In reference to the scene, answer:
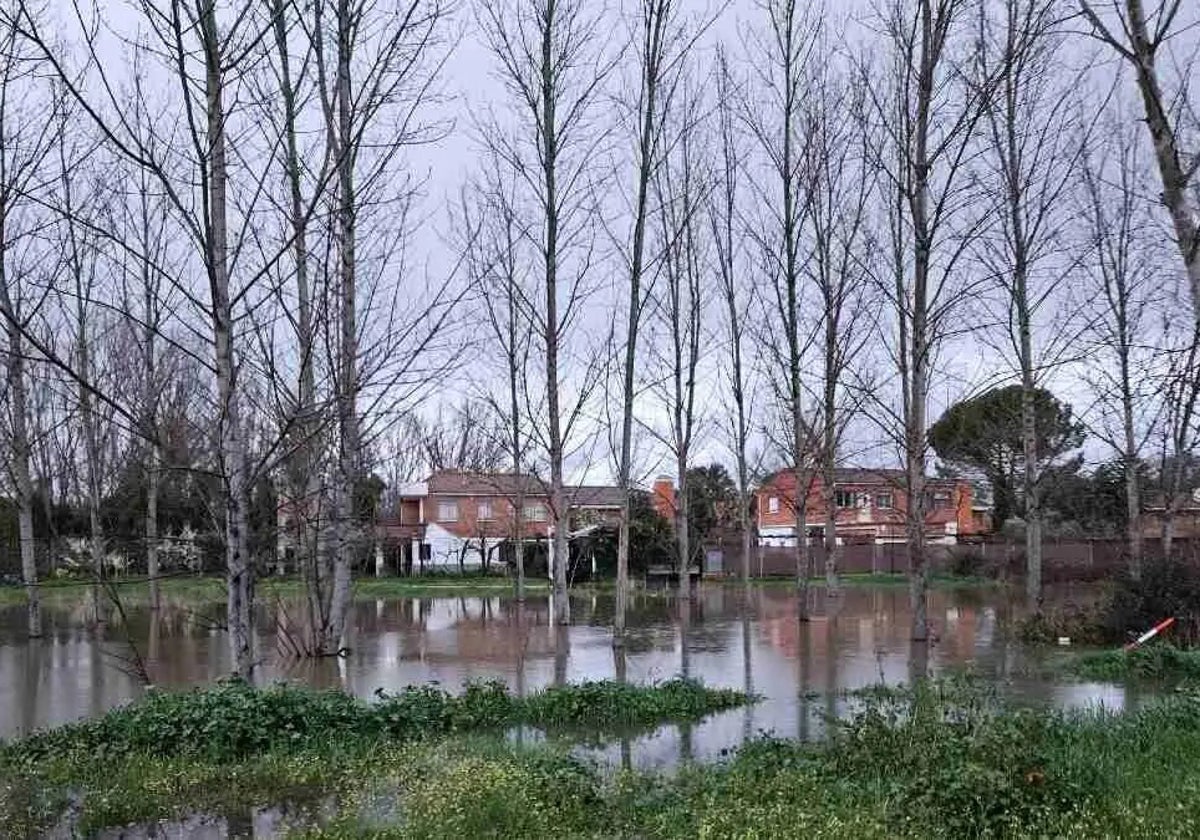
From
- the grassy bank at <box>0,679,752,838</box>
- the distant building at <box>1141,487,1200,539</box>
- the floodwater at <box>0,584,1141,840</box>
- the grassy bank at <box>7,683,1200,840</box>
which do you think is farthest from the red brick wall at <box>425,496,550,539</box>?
the grassy bank at <box>7,683,1200,840</box>

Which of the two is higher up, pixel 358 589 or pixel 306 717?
pixel 306 717

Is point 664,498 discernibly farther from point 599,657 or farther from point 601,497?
point 599,657

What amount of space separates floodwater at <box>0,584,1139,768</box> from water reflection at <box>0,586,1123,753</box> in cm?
3

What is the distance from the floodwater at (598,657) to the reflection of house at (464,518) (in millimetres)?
14826

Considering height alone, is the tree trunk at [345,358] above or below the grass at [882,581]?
above

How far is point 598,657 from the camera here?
47.7 ft

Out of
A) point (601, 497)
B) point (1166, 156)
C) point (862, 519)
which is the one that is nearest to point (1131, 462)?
point (1166, 156)

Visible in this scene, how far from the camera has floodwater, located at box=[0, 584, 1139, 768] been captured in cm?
986

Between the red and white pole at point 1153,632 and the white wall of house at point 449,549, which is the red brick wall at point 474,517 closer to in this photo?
the white wall of house at point 449,549

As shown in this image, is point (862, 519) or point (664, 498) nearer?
point (664, 498)

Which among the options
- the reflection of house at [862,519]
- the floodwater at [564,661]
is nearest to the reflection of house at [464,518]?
the reflection of house at [862,519]

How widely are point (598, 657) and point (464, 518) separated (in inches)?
1321

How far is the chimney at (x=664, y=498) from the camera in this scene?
134ft

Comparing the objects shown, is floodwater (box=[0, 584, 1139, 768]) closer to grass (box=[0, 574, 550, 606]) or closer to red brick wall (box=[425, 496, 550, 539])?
grass (box=[0, 574, 550, 606])
